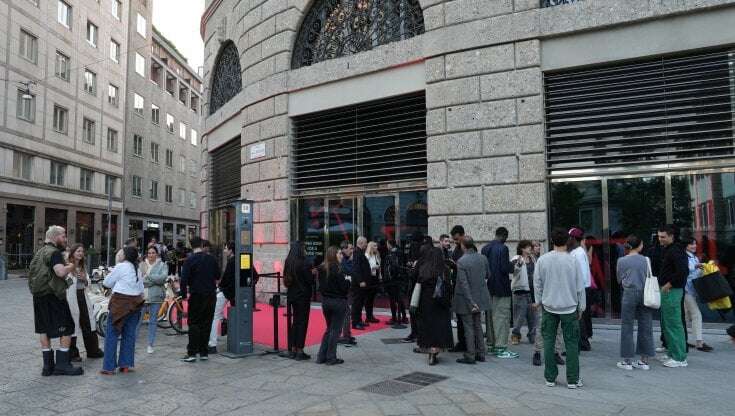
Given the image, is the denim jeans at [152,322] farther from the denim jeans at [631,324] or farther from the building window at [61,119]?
the building window at [61,119]

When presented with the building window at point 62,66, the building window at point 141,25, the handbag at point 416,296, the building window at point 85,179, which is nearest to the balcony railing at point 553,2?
the handbag at point 416,296

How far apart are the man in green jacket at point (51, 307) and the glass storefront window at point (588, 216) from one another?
25.3ft

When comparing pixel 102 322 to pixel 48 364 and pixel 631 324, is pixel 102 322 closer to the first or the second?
pixel 48 364

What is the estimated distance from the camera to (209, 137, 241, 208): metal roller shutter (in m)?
15.8

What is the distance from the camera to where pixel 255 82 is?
45.2 ft

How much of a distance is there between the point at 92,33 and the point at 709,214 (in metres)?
34.9

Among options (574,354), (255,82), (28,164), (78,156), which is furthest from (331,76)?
(78,156)

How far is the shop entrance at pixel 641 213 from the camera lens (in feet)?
29.0

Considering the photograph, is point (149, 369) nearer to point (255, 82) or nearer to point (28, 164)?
point (255, 82)

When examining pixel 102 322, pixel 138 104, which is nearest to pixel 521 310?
pixel 102 322

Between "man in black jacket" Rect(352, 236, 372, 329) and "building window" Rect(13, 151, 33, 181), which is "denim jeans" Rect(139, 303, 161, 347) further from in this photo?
"building window" Rect(13, 151, 33, 181)

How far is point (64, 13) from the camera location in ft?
99.2

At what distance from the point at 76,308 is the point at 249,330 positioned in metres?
2.33

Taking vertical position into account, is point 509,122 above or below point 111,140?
below
